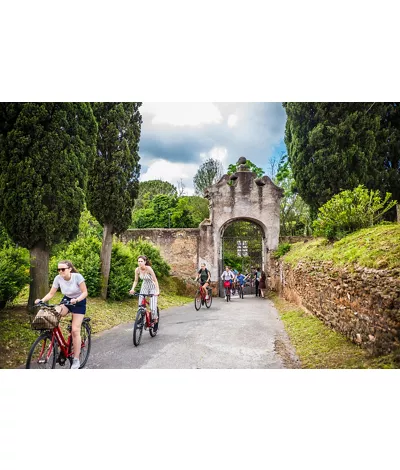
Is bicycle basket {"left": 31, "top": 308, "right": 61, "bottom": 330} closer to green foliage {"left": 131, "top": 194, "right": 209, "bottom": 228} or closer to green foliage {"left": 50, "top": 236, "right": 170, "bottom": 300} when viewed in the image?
green foliage {"left": 50, "top": 236, "right": 170, "bottom": 300}

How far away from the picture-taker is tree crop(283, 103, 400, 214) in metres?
5.18

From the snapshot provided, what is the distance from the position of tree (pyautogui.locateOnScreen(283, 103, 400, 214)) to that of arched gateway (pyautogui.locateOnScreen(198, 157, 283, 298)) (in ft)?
10.1

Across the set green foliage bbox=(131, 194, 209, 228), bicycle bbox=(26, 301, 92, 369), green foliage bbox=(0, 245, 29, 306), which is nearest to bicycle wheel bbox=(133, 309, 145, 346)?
bicycle bbox=(26, 301, 92, 369)

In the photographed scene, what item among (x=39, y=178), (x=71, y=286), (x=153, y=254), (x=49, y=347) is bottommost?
(x=49, y=347)

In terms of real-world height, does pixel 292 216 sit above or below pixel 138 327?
above

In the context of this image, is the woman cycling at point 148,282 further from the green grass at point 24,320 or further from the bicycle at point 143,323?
the green grass at point 24,320

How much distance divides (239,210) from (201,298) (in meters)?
4.44

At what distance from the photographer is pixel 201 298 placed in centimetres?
670

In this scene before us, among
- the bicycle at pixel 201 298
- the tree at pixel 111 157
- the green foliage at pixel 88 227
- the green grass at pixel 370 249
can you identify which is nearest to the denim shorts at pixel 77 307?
the green foliage at pixel 88 227

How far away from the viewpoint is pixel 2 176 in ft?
14.1

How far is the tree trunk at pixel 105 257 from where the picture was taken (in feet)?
15.8

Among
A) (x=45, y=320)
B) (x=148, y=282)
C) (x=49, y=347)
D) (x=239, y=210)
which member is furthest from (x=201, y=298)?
(x=239, y=210)

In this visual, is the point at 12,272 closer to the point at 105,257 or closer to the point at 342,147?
the point at 105,257

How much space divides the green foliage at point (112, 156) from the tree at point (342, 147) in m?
2.70
